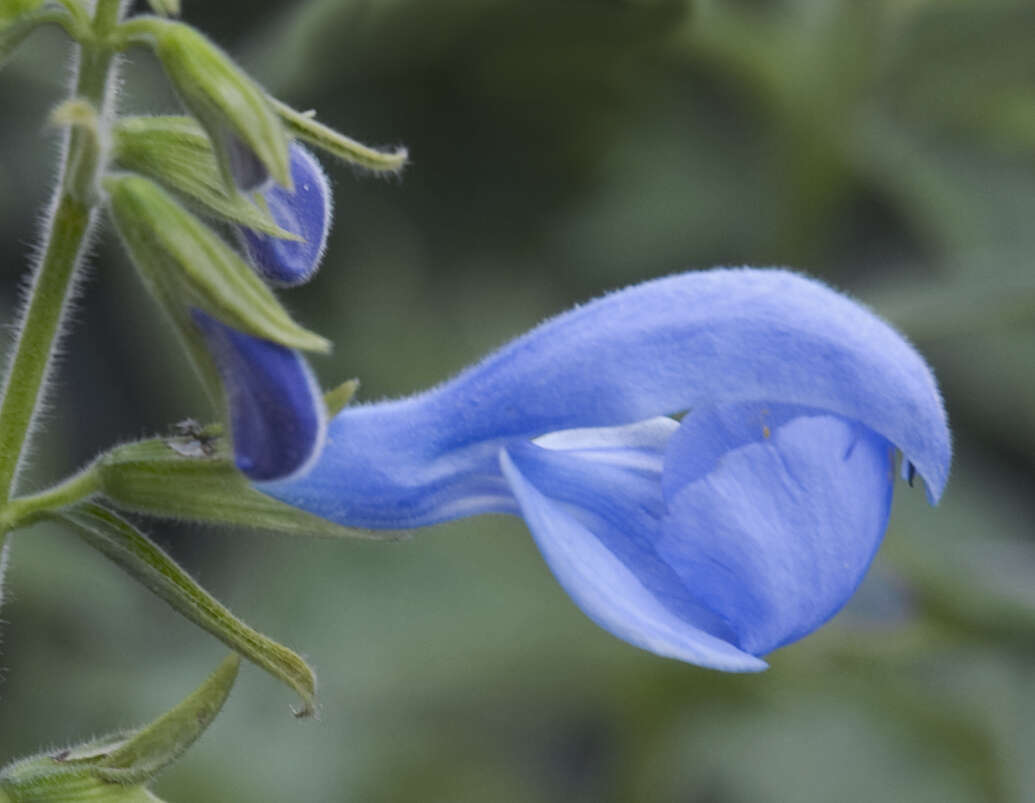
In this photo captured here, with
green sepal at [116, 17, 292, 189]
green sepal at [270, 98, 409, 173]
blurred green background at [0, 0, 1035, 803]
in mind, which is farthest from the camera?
blurred green background at [0, 0, 1035, 803]

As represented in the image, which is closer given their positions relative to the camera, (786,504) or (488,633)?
(786,504)

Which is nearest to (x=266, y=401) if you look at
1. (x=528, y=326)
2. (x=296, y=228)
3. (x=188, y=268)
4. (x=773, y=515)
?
(x=188, y=268)

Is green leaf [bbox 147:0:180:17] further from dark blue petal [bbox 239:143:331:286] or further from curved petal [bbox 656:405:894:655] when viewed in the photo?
curved petal [bbox 656:405:894:655]

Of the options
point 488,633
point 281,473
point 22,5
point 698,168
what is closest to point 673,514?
point 281,473

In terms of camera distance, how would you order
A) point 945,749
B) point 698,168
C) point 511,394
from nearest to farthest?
1. point 511,394
2. point 945,749
3. point 698,168

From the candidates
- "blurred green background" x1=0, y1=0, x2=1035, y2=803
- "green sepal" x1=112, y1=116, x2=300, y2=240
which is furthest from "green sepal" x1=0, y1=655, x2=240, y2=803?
"blurred green background" x1=0, y1=0, x2=1035, y2=803

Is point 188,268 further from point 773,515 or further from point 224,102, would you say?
point 773,515

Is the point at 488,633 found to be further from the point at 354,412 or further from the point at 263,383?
the point at 263,383
